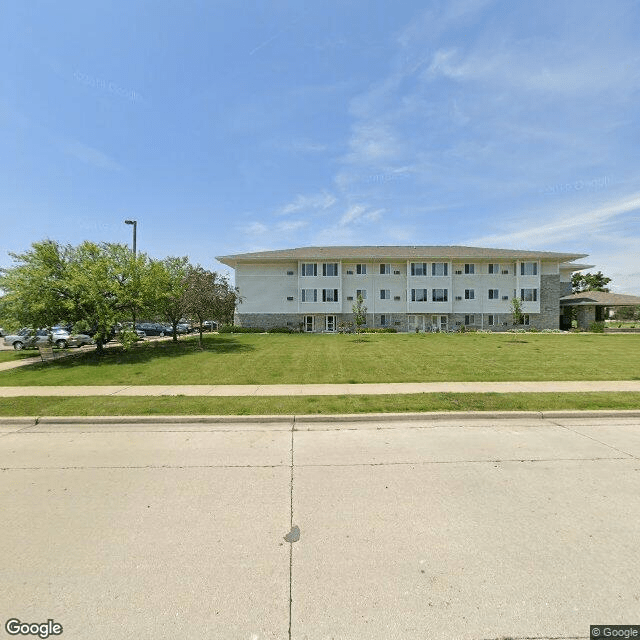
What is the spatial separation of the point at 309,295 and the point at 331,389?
32.3 m

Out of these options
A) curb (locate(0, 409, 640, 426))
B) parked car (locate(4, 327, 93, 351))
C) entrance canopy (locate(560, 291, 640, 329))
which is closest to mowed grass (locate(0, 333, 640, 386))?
curb (locate(0, 409, 640, 426))

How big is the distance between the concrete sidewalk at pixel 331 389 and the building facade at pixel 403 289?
103 feet

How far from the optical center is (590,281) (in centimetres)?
7325

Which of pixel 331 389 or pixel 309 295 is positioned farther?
pixel 309 295

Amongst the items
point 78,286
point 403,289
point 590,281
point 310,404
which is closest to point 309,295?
point 403,289

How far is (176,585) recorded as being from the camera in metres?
2.70

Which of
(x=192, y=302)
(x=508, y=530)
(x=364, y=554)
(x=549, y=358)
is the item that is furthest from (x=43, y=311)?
(x=549, y=358)

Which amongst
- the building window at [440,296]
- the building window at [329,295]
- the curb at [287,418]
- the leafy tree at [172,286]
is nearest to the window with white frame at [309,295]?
the building window at [329,295]

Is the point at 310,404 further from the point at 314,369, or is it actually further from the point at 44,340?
the point at 44,340

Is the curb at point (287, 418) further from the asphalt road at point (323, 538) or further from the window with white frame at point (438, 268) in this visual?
the window with white frame at point (438, 268)

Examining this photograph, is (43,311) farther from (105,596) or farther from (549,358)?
(549,358)

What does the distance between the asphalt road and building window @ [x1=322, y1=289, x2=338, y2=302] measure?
35.9m

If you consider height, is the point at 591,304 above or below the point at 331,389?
above

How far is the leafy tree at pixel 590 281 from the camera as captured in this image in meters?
72.8
